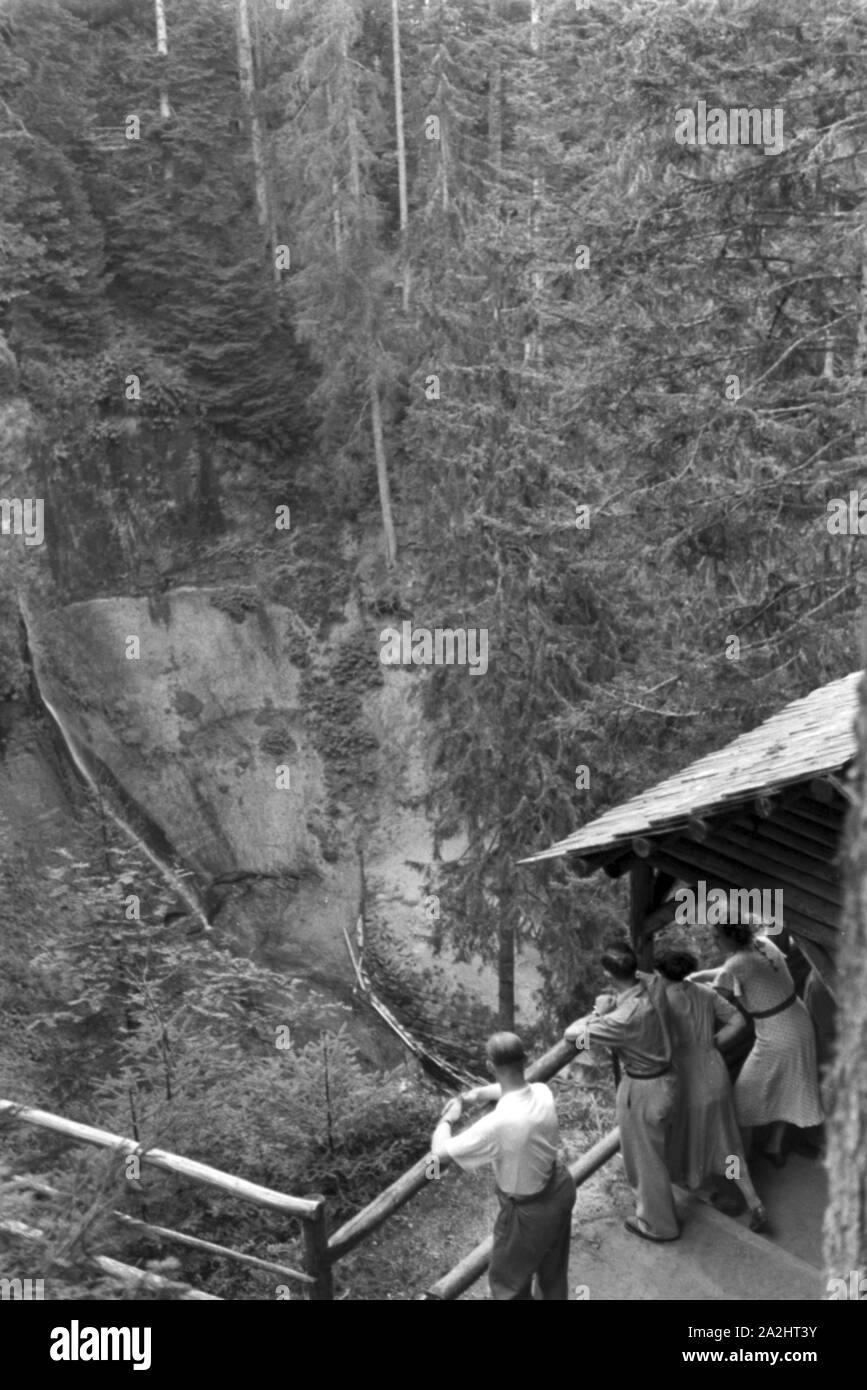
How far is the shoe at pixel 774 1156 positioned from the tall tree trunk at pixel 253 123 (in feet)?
92.6

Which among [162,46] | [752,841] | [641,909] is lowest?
[641,909]

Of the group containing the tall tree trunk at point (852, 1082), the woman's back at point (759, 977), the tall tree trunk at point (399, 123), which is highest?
the tall tree trunk at point (399, 123)

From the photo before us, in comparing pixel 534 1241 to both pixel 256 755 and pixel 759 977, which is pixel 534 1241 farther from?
pixel 256 755

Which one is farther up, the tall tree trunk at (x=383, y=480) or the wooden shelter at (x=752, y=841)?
the tall tree trunk at (x=383, y=480)

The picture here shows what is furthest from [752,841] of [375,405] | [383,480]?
[383,480]

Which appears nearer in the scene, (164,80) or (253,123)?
(164,80)

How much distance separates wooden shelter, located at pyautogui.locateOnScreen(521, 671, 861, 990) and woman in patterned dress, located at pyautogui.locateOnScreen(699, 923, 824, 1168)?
242 mm

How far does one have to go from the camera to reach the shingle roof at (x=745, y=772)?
264 inches

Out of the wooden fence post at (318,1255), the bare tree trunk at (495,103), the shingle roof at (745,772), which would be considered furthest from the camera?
the bare tree trunk at (495,103)

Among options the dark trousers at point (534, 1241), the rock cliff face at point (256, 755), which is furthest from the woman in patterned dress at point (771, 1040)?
the rock cliff face at point (256, 755)

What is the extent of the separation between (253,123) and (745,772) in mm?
30158

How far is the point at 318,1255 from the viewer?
23.8ft

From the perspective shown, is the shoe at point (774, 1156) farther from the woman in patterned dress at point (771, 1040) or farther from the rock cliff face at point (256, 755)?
the rock cliff face at point (256, 755)
